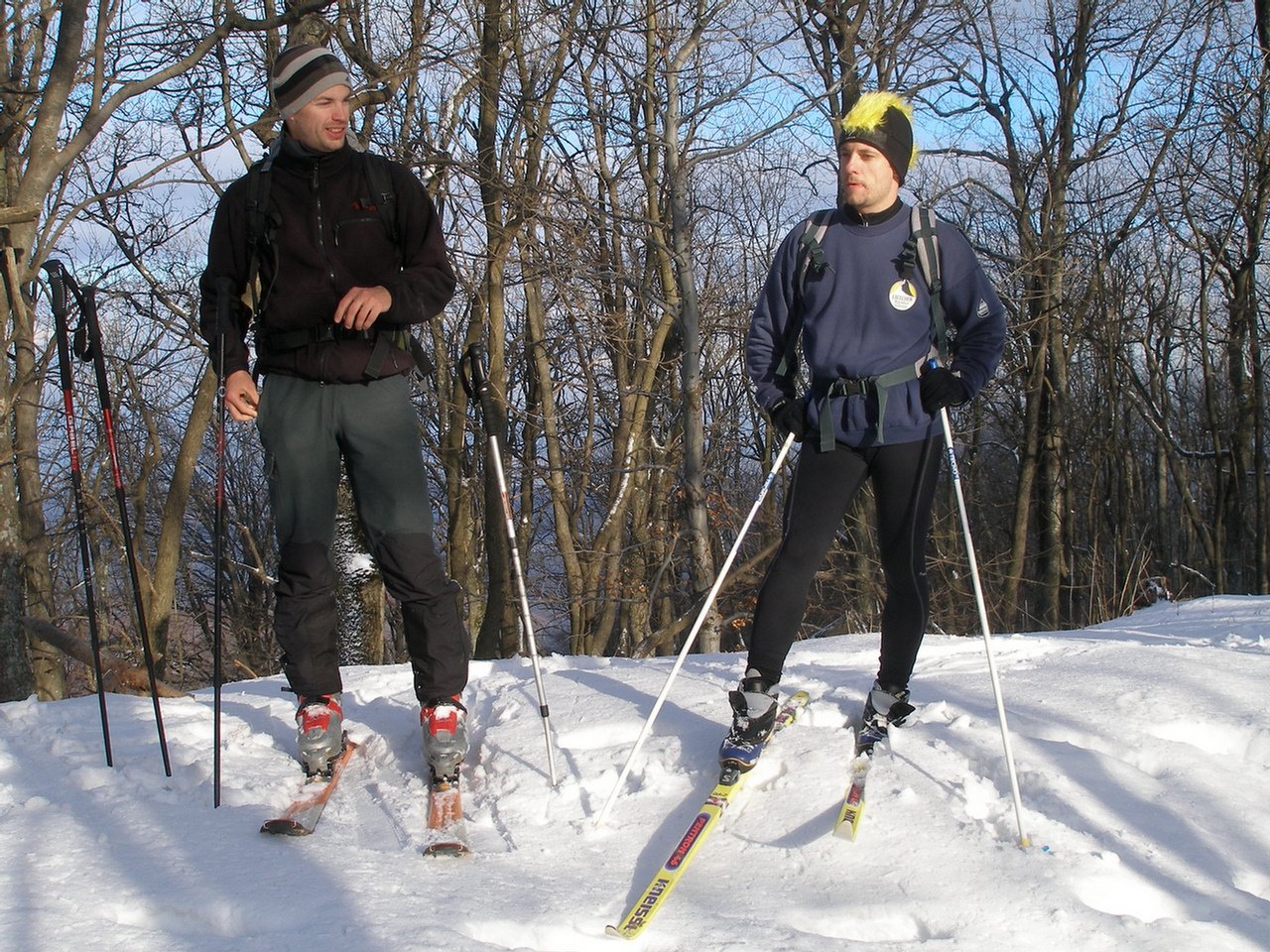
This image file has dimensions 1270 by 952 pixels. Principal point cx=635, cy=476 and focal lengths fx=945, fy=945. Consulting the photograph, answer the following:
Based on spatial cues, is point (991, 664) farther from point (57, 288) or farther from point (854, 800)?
point (57, 288)

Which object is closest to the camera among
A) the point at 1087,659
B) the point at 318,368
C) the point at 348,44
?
the point at 318,368

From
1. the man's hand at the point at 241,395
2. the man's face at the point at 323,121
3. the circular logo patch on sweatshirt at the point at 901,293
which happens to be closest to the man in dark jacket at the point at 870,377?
the circular logo patch on sweatshirt at the point at 901,293

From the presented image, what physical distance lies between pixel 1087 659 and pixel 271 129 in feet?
30.9

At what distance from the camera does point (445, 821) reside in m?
2.72

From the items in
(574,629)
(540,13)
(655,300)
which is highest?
(540,13)

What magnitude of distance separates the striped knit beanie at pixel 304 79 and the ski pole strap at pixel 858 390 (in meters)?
1.78

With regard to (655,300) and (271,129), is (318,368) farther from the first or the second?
(271,129)

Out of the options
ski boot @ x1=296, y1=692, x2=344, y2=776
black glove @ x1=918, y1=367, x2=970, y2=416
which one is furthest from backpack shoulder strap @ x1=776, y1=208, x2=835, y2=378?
ski boot @ x1=296, y1=692, x2=344, y2=776

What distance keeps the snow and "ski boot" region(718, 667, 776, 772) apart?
115 mm

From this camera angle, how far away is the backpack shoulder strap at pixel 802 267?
3.03 meters

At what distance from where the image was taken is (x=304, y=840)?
2.54 metres

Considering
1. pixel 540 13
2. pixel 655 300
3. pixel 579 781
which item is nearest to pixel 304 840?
pixel 579 781

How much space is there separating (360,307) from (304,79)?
0.73m

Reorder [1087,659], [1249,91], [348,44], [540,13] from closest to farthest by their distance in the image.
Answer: [1087,659] < [348,44] < [540,13] < [1249,91]
